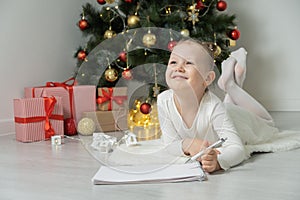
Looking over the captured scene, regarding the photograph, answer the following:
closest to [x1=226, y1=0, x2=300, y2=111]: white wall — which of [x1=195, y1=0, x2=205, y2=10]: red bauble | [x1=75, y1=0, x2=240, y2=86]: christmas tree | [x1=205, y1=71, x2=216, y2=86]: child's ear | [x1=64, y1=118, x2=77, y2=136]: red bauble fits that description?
[x1=75, y1=0, x2=240, y2=86]: christmas tree

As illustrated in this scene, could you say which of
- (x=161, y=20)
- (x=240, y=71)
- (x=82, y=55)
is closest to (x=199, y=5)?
(x=161, y=20)

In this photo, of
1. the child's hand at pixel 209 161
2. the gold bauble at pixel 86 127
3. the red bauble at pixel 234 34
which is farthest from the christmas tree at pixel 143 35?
the child's hand at pixel 209 161

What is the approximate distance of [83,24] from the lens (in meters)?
2.23

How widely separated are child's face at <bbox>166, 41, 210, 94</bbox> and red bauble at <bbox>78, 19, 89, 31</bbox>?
54.3 inches

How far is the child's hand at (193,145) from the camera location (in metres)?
1.05

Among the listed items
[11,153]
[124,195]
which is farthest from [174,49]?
[11,153]

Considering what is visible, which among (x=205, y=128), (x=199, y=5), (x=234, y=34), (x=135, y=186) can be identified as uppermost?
(x=199, y=5)

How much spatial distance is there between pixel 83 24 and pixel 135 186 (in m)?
1.47

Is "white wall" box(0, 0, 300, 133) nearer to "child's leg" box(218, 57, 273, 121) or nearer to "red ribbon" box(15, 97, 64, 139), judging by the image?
"red ribbon" box(15, 97, 64, 139)

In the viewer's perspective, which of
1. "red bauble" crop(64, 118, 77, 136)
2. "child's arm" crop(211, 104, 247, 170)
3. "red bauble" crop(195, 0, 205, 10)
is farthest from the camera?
"red bauble" crop(195, 0, 205, 10)

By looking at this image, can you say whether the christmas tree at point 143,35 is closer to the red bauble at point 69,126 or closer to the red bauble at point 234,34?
the red bauble at point 234,34

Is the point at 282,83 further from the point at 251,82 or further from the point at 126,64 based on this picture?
the point at 126,64

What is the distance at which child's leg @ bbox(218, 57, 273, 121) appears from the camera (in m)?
1.59

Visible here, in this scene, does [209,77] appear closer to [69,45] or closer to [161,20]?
[161,20]
